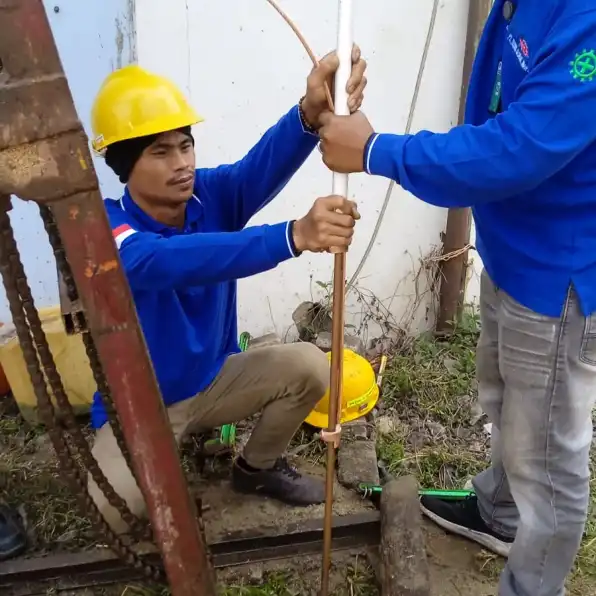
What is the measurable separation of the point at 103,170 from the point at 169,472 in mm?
2010

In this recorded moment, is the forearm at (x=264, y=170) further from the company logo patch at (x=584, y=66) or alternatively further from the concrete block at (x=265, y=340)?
the concrete block at (x=265, y=340)

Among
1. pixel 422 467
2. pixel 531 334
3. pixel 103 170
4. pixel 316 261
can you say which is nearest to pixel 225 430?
pixel 422 467

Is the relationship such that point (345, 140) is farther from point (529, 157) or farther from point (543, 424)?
point (543, 424)

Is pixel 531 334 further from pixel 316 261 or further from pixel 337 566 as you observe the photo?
pixel 316 261

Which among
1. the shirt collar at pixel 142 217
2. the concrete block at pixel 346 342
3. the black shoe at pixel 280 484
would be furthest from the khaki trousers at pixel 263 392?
the concrete block at pixel 346 342

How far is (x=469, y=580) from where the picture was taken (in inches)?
94.3

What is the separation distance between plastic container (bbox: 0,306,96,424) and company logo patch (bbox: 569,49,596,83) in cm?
232

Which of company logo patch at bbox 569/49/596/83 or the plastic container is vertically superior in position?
company logo patch at bbox 569/49/596/83

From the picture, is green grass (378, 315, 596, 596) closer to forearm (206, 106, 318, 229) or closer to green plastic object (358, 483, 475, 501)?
green plastic object (358, 483, 475, 501)

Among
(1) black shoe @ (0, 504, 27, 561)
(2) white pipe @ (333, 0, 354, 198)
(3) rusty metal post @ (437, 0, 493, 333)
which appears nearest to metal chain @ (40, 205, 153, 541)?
(2) white pipe @ (333, 0, 354, 198)

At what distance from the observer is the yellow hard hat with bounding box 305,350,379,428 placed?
9.84ft

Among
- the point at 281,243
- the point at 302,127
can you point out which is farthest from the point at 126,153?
the point at 281,243

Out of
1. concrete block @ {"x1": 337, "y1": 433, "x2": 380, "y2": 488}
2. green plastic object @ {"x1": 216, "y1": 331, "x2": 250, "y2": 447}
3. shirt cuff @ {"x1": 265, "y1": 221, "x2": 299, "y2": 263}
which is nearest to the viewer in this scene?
shirt cuff @ {"x1": 265, "y1": 221, "x2": 299, "y2": 263}

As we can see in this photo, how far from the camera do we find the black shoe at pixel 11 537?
238cm
